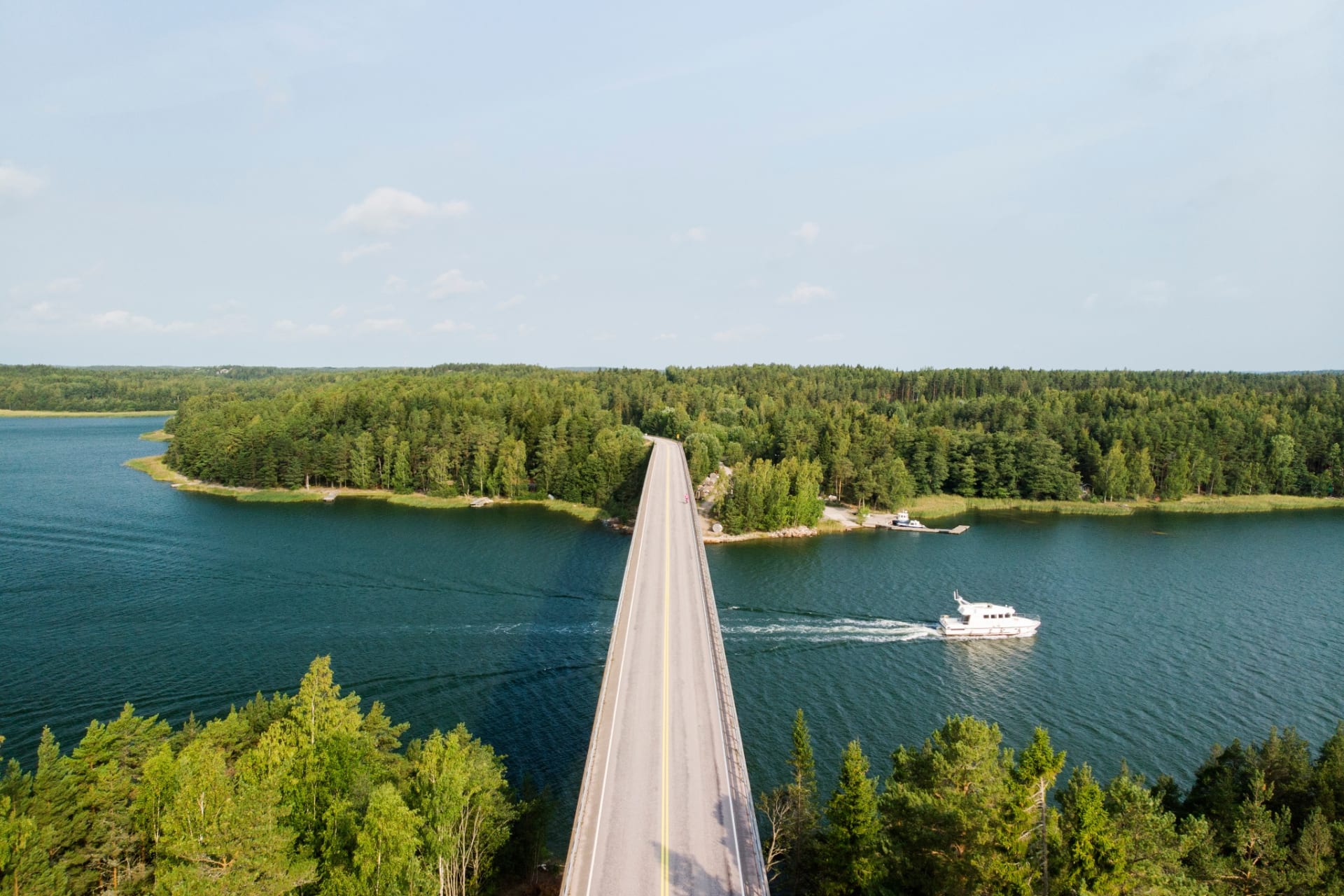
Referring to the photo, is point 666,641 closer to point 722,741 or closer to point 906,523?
point 722,741

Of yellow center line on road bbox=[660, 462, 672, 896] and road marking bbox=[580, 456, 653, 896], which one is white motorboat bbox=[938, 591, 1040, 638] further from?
road marking bbox=[580, 456, 653, 896]

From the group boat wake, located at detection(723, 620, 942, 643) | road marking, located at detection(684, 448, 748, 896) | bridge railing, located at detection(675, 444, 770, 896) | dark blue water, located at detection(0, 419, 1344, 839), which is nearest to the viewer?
bridge railing, located at detection(675, 444, 770, 896)

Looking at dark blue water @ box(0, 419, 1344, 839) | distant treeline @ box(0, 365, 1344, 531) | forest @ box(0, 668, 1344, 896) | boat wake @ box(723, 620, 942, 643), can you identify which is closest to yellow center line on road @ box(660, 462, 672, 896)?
Result: forest @ box(0, 668, 1344, 896)

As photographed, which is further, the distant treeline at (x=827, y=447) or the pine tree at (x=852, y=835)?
the distant treeline at (x=827, y=447)

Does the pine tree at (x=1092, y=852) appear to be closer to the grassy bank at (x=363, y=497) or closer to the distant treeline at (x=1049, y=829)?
the distant treeline at (x=1049, y=829)

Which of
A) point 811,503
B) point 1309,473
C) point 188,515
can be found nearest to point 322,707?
point 811,503

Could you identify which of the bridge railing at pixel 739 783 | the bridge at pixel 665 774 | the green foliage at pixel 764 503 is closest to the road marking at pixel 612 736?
the bridge at pixel 665 774

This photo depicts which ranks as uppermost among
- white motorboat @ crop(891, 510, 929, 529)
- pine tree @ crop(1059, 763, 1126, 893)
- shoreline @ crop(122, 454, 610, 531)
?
pine tree @ crop(1059, 763, 1126, 893)
